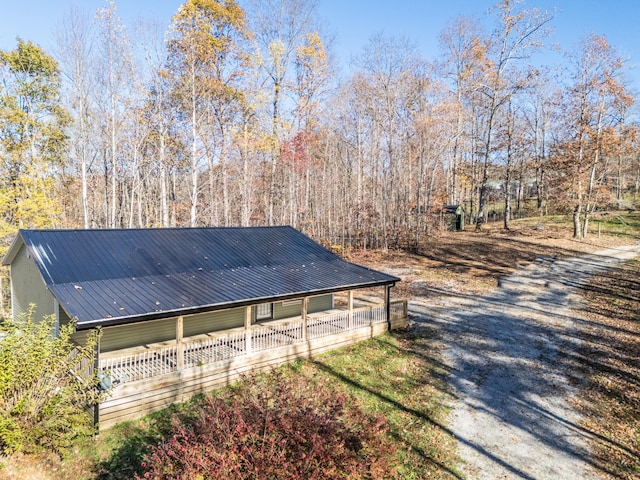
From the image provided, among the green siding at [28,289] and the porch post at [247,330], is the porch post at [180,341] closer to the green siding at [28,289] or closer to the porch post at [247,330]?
the porch post at [247,330]

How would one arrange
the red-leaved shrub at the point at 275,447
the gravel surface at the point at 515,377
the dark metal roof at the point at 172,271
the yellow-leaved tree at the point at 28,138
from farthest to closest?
the yellow-leaved tree at the point at 28,138 < the dark metal roof at the point at 172,271 < the gravel surface at the point at 515,377 < the red-leaved shrub at the point at 275,447

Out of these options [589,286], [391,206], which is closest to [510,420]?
[589,286]

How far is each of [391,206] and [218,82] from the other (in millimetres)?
16520

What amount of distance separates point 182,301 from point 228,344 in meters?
2.49

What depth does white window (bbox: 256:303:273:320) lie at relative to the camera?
1448 centimetres

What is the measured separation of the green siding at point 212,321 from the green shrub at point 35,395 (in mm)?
4579

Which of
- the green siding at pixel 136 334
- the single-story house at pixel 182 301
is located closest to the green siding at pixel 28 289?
the single-story house at pixel 182 301

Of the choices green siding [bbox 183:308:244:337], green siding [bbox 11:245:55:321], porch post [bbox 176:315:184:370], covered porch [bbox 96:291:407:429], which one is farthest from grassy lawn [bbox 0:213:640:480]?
green siding [bbox 11:245:55:321]

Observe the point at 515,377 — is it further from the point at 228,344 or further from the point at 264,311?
the point at 228,344

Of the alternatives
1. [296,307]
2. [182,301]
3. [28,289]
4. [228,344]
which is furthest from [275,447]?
[28,289]

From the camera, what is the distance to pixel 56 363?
7.67 meters

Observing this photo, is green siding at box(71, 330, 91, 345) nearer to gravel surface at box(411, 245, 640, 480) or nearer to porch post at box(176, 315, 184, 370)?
porch post at box(176, 315, 184, 370)

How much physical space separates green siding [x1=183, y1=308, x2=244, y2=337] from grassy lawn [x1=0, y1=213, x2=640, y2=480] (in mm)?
2865

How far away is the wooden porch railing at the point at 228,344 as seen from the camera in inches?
389
